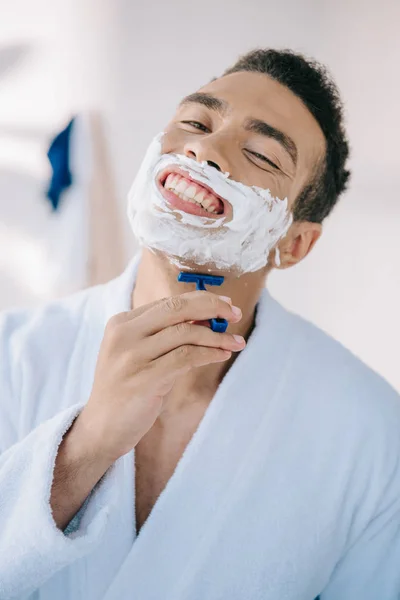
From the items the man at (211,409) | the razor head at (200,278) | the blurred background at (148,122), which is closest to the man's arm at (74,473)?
the man at (211,409)

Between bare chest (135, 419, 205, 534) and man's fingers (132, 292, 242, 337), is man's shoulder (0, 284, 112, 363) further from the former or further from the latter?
man's fingers (132, 292, 242, 337)

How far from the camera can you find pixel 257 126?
100 centimetres

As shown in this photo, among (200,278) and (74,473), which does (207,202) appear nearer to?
(200,278)

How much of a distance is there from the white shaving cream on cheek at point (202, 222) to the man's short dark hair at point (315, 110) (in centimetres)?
16

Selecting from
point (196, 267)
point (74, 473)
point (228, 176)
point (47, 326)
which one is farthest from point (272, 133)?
point (74, 473)

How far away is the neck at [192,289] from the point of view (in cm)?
99

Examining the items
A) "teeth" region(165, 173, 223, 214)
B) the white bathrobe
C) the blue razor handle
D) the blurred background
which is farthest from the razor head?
the blurred background

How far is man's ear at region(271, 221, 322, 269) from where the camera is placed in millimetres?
1126

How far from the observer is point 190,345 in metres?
0.77

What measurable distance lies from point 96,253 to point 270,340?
2.40 feet

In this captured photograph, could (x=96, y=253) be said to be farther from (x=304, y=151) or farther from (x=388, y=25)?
(x=388, y=25)

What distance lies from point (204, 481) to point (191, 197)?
456 millimetres

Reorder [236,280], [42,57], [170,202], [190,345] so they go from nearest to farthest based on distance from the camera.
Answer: [190,345] → [170,202] → [236,280] → [42,57]

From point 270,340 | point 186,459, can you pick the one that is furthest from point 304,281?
point 186,459
